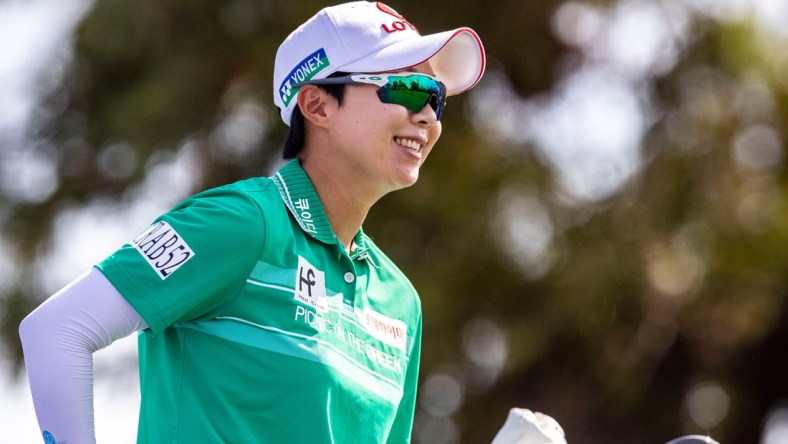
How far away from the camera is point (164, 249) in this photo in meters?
2.68

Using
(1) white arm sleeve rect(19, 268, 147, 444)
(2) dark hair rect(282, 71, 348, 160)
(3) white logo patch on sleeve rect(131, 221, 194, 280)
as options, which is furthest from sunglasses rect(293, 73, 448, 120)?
(1) white arm sleeve rect(19, 268, 147, 444)

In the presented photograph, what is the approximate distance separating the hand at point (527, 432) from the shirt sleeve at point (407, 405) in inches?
14.2

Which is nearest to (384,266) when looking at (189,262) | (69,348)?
(189,262)

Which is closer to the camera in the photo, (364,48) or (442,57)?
(364,48)

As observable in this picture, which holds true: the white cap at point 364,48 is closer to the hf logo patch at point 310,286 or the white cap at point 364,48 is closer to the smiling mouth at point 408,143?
the smiling mouth at point 408,143

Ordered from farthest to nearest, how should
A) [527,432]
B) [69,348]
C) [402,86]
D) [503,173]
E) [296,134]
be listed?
[503,173] < [296,134] < [402,86] < [527,432] < [69,348]

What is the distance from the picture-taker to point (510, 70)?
9.40m

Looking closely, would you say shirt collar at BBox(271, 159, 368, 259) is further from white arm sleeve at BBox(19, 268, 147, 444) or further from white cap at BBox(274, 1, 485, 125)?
white arm sleeve at BBox(19, 268, 147, 444)

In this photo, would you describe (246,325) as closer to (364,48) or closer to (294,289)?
(294,289)

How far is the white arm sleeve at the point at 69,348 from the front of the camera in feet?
8.55

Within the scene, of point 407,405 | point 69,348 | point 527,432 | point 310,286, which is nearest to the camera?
point 69,348

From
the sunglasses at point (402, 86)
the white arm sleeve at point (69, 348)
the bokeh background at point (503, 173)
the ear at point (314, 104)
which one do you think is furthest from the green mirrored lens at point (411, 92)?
the bokeh background at point (503, 173)

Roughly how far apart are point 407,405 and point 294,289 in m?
0.68

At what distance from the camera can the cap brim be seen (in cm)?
315
